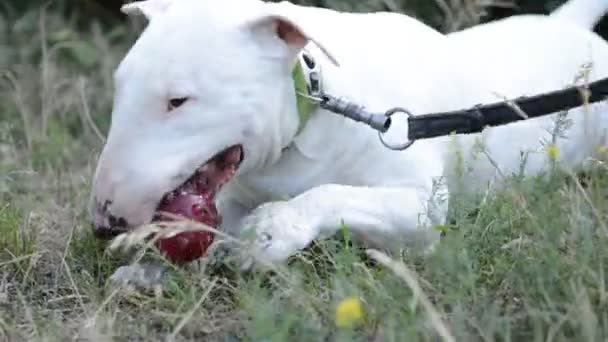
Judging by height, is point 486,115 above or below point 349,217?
above

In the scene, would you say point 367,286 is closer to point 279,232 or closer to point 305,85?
point 279,232

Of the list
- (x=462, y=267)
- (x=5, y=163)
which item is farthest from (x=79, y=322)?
(x=5, y=163)

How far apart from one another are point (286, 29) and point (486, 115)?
54cm

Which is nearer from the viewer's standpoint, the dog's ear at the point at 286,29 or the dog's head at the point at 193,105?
the dog's head at the point at 193,105

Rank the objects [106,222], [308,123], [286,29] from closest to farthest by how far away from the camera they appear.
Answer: [106,222] → [286,29] → [308,123]

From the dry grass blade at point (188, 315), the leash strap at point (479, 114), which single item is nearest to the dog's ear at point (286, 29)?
the leash strap at point (479, 114)

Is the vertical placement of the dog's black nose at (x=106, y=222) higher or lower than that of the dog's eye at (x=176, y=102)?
lower

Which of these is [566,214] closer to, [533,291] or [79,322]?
[533,291]

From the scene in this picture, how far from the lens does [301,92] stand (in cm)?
276

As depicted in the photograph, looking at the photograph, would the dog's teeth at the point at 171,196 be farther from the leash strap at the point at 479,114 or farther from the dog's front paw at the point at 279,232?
the leash strap at the point at 479,114

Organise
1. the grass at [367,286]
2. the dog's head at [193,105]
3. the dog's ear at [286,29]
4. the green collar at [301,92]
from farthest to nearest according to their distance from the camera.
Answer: the green collar at [301,92] < the dog's ear at [286,29] < the dog's head at [193,105] < the grass at [367,286]

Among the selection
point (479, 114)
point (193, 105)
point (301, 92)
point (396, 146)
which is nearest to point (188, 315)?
point (193, 105)

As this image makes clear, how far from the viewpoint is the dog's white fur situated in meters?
2.54

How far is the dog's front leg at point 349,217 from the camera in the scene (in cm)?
259
